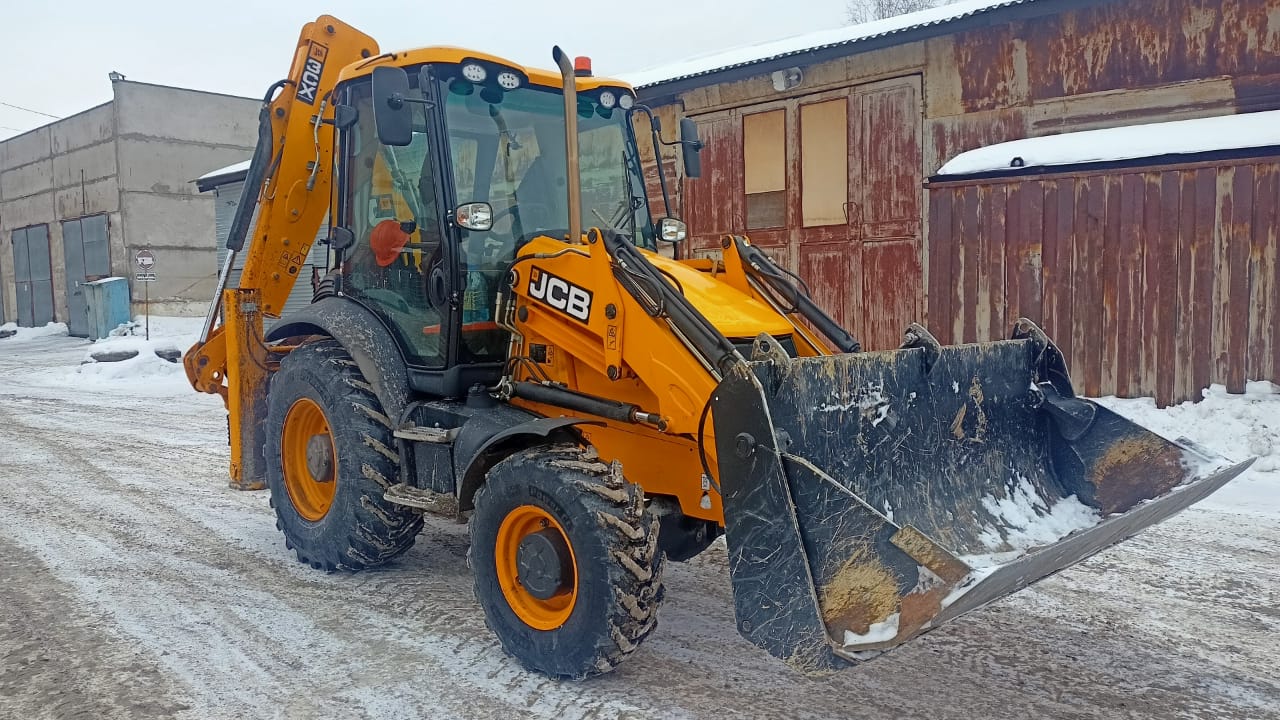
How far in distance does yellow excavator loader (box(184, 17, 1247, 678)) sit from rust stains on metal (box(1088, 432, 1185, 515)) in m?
0.01

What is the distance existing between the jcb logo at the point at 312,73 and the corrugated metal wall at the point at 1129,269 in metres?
7.31

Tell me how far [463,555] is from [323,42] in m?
3.41

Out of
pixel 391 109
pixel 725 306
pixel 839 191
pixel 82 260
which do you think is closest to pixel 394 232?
pixel 391 109

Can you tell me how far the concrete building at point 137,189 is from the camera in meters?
28.7

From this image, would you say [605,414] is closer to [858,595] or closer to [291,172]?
[858,595]

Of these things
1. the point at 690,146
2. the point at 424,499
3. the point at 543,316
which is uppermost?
the point at 690,146

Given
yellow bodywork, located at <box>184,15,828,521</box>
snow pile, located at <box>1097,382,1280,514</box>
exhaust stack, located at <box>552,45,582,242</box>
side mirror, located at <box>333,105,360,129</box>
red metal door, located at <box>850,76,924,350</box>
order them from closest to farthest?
yellow bodywork, located at <box>184,15,828,521</box> → exhaust stack, located at <box>552,45,582,242</box> → side mirror, located at <box>333,105,360,129</box> → snow pile, located at <box>1097,382,1280,514</box> → red metal door, located at <box>850,76,924,350</box>

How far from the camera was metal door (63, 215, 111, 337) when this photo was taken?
1160 inches

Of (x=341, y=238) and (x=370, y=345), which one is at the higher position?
(x=341, y=238)

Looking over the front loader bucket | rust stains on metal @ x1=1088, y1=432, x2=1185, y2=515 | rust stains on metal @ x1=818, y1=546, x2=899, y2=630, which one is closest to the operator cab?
the front loader bucket

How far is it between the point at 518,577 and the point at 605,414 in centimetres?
80

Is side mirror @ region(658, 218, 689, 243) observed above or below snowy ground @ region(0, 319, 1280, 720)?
above

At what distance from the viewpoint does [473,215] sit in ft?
14.9

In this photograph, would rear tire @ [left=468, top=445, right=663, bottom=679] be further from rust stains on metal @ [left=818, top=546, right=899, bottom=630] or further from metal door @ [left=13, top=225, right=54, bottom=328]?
metal door @ [left=13, top=225, right=54, bottom=328]
